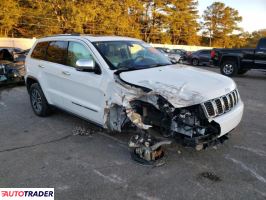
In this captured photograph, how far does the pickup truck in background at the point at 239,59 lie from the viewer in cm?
1299

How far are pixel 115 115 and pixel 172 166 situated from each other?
1.15 metres

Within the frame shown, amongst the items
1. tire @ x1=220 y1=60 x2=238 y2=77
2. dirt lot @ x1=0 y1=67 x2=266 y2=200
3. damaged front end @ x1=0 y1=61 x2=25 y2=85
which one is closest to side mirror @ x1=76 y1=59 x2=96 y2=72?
dirt lot @ x1=0 y1=67 x2=266 y2=200

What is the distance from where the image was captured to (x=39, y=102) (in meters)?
6.51

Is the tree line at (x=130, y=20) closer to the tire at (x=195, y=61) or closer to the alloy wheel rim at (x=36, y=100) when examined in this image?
the tire at (x=195, y=61)

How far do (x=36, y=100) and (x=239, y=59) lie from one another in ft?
33.7

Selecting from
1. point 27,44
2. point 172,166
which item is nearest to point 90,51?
point 172,166

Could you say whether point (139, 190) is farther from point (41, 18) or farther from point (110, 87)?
point (41, 18)

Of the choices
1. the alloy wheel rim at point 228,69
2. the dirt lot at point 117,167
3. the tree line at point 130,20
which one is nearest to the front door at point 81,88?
the dirt lot at point 117,167

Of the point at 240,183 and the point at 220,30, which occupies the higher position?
the point at 220,30

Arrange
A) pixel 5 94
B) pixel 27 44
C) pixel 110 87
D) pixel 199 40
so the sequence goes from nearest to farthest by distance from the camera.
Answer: pixel 110 87
pixel 5 94
pixel 27 44
pixel 199 40

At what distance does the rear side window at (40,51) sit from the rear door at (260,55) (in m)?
10.1

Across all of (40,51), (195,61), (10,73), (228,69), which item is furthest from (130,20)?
(40,51)

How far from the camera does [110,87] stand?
4344mm

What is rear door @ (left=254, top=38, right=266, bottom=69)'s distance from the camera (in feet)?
42.3
